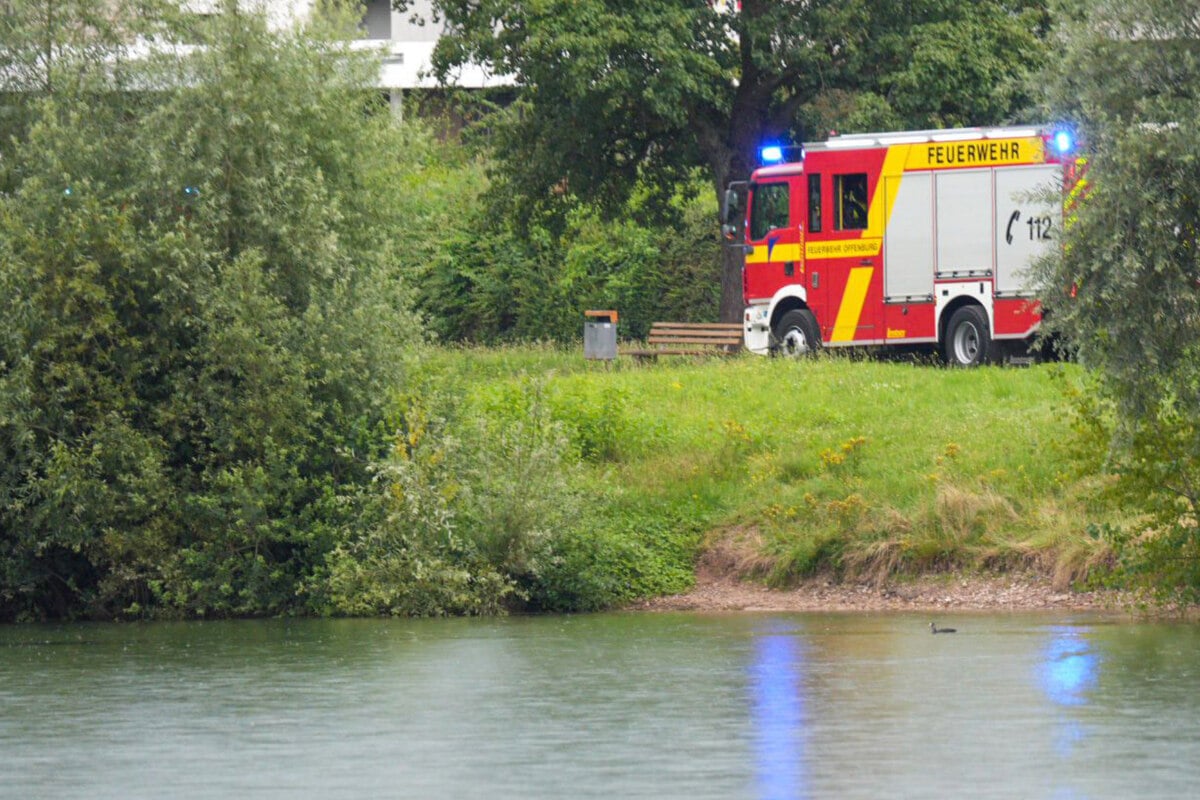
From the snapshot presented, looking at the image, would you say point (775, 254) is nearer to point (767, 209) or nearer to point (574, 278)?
point (767, 209)

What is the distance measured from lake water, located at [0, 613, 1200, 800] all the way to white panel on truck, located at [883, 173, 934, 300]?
1063 cm

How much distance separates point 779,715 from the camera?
526 inches

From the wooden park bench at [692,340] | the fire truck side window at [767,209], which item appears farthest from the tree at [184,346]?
the fire truck side window at [767,209]

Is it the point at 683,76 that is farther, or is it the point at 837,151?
the point at 683,76

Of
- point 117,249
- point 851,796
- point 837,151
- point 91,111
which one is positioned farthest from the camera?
point 837,151

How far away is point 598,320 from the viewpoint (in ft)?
112

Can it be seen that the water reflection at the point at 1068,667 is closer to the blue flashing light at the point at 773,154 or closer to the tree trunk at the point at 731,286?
the blue flashing light at the point at 773,154

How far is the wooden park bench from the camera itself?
32125mm

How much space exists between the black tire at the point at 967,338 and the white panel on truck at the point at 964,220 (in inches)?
24.9

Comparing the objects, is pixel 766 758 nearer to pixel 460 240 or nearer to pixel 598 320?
pixel 598 320

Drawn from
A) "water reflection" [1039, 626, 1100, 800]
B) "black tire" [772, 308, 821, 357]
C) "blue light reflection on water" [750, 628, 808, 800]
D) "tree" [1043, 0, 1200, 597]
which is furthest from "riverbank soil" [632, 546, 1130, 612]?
"black tire" [772, 308, 821, 357]

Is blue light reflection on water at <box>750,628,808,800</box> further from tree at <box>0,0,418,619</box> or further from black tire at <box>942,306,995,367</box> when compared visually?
Answer: black tire at <box>942,306,995,367</box>

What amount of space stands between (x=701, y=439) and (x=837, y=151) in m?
7.62

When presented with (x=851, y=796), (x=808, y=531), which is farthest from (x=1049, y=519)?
(x=851, y=796)
